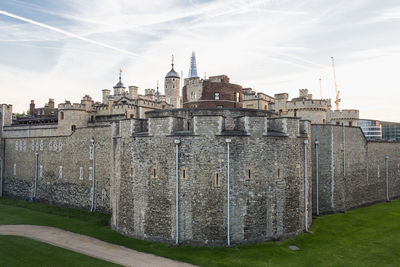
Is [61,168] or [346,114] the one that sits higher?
[346,114]

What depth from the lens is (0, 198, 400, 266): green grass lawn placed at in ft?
61.8

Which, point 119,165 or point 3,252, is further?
point 119,165

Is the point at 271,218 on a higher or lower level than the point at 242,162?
lower

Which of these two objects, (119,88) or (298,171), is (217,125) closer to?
(298,171)

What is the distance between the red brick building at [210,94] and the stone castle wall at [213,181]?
7201 millimetres

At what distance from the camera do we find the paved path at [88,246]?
1870 cm

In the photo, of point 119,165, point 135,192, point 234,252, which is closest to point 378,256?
point 234,252

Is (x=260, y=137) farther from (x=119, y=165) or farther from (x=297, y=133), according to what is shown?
(x=119, y=165)

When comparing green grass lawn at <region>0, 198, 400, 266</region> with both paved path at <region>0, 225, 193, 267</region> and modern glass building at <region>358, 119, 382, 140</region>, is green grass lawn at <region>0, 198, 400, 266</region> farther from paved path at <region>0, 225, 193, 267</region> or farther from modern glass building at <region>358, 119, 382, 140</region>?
modern glass building at <region>358, 119, 382, 140</region>

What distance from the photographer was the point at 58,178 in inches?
1481

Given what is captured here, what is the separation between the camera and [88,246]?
21688 mm

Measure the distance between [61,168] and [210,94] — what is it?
20328mm

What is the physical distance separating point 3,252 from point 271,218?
56.9 ft

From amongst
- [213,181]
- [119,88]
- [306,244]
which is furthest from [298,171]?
[119,88]
